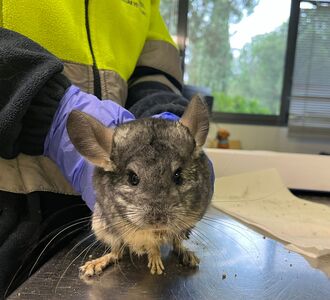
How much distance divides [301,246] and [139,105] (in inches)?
17.4

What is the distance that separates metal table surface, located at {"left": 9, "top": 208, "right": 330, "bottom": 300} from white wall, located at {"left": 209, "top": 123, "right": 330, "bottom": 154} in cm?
108

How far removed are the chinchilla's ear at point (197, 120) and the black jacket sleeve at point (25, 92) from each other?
0.79 ft

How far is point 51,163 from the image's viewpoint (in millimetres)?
858

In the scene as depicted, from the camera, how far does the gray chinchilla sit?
61cm

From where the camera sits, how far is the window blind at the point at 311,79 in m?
1.94

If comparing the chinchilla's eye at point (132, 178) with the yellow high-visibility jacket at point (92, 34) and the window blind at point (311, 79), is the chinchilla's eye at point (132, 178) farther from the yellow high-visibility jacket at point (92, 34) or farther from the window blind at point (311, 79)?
the window blind at point (311, 79)

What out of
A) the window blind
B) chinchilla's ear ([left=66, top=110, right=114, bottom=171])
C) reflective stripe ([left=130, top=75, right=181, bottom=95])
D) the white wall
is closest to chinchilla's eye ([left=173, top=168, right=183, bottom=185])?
chinchilla's ear ([left=66, top=110, right=114, bottom=171])

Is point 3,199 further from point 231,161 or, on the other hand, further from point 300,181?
point 300,181

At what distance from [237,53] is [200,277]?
1.64 m

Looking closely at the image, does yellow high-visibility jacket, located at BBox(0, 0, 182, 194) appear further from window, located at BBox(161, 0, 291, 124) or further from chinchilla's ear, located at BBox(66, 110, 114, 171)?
window, located at BBox(161, 0, 291, 124)

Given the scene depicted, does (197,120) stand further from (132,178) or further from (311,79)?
(311,79)

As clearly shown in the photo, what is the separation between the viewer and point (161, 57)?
1.20m

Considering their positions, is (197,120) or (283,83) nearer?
(197,120)

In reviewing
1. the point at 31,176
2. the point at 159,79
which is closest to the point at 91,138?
the point at 31,176
